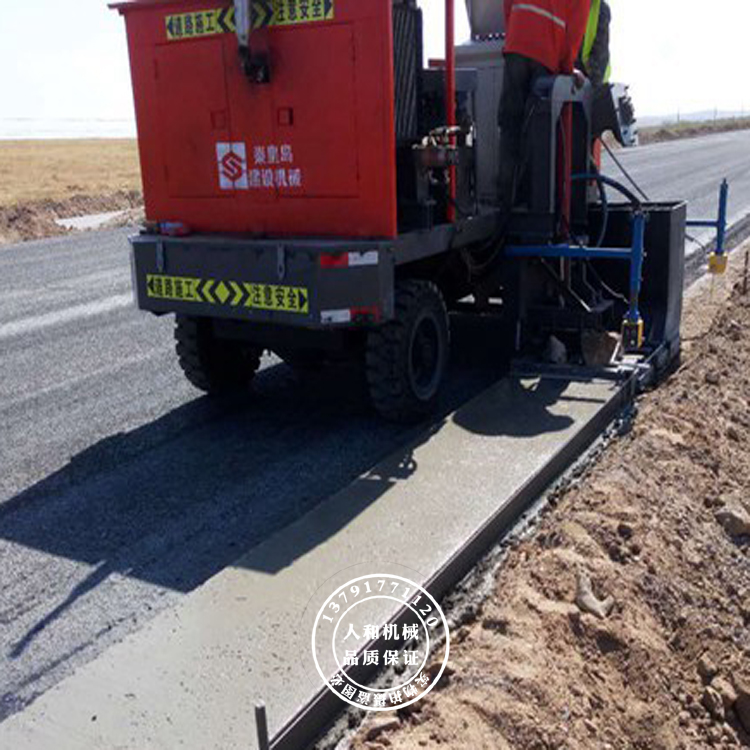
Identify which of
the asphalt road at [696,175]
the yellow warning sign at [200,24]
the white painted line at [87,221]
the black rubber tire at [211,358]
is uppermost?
the yellow warning sign at [200,24]

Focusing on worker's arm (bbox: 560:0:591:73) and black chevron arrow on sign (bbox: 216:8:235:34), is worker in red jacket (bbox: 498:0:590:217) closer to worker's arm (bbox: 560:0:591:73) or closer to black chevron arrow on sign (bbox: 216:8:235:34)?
worker's arm (bbox: 560:0:591:73)

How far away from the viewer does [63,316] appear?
9.56 m

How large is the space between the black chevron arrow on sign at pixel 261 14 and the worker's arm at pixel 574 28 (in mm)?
2340

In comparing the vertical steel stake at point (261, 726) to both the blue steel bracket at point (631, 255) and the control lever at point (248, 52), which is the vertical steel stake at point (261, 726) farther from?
the blue steel bracket at point (631, 255)

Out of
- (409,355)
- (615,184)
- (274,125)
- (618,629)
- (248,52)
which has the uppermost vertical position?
(248,52)

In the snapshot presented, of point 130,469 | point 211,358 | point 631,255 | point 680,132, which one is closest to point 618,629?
point 130,469

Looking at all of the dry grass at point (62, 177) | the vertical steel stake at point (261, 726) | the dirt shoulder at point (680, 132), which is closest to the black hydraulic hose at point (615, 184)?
the vertical steel stake at point (261, 726)

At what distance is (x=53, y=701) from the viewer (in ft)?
10.1

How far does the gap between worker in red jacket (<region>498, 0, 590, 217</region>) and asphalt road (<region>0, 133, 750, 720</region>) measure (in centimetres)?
163

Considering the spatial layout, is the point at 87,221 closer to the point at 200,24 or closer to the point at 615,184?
the point at 200,24

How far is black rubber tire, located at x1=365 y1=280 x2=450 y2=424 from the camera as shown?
546 cm

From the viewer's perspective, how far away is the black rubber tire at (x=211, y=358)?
20.4ft

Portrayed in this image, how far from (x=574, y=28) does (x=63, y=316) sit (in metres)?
6.04

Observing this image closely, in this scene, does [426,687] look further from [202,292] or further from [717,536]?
[202,292]
